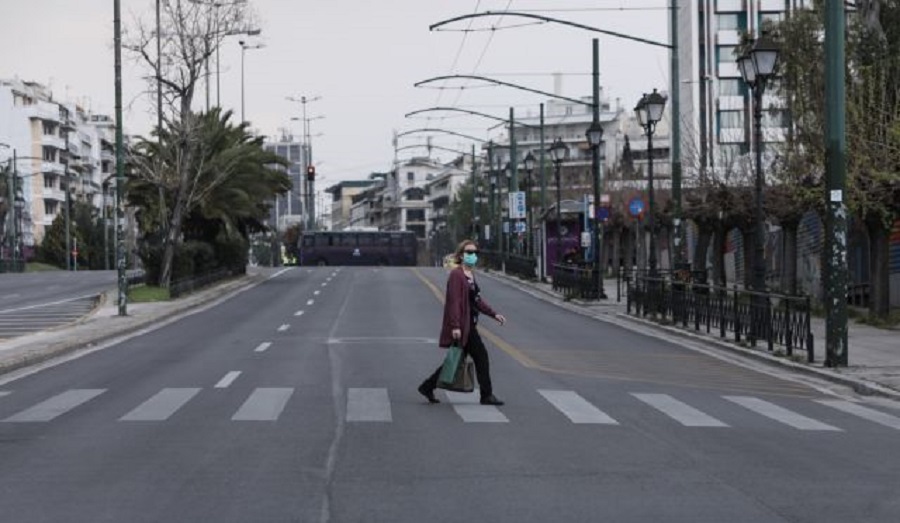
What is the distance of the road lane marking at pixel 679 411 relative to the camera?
13.5 m

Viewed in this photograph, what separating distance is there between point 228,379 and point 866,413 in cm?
829

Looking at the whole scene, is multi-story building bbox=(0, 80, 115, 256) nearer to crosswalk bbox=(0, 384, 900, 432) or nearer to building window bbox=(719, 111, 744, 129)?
building window bbox=(719, 111, 744, 129)

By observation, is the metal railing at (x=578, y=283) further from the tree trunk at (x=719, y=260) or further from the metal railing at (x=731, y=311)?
the metal railing at (x=731, y=311)

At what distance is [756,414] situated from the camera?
14477 mm

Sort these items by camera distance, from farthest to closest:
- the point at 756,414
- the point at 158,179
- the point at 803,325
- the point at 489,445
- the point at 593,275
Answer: the point at 158,179, the point at 593,275, the point at 803,325, the point at 756,414, the point at 489,445

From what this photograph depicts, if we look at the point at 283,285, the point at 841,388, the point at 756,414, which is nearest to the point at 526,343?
the point at 841,388

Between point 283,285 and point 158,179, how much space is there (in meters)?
9.22

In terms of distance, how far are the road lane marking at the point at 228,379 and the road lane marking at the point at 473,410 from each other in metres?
3.11

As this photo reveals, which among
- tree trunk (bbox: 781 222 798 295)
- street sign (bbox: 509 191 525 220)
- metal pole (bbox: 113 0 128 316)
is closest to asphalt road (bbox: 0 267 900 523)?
metal pole (bbox: 113 0 128 316)

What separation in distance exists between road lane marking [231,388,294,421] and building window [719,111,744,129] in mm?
71470

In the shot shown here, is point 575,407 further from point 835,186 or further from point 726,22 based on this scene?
point 726,22

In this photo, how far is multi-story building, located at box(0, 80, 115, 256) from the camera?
401 ft

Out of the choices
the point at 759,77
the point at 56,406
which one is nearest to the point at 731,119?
the point at 759,77

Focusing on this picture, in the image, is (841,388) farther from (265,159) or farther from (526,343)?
(265,159)
